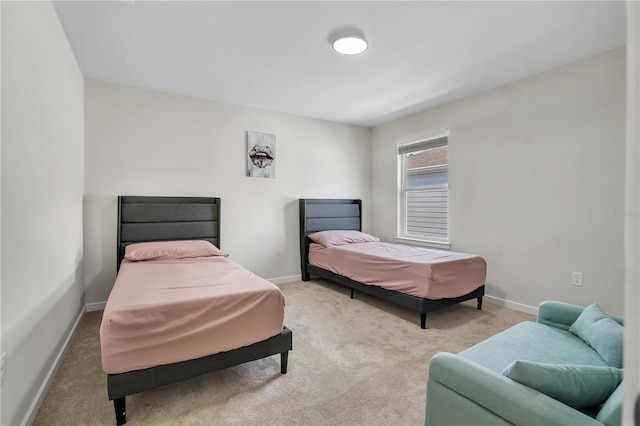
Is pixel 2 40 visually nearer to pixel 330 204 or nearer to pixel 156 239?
pixel 156 239

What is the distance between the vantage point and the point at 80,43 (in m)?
2.57

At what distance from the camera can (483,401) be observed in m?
1.08

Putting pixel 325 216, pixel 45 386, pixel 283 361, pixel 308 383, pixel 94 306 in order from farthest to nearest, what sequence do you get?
pixel 325 216 < pixel 94 306 < pixel 283 361 < pixel 308 383 < pixel 45 386

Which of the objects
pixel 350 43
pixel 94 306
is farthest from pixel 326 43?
pixel 94 306

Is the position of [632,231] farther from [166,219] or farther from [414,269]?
[166,219]

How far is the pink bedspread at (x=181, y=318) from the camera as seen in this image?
61.4 inches

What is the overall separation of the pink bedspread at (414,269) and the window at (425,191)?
83 centimetres

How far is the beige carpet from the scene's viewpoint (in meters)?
1.67

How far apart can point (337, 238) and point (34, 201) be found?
3.16 meters

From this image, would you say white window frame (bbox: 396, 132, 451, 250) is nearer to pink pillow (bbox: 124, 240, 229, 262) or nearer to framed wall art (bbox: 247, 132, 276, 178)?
framed wall art (bbox: 247, 132, 276, 178)

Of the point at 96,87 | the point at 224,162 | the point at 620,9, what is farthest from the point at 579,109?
the point at 96,87

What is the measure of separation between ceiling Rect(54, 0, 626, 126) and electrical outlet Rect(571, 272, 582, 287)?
204 cm

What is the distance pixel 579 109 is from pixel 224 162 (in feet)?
12.8

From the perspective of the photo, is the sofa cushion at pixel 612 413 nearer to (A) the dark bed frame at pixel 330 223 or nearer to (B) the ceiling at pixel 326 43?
(A) the dark bed frame at pixel 330 223
